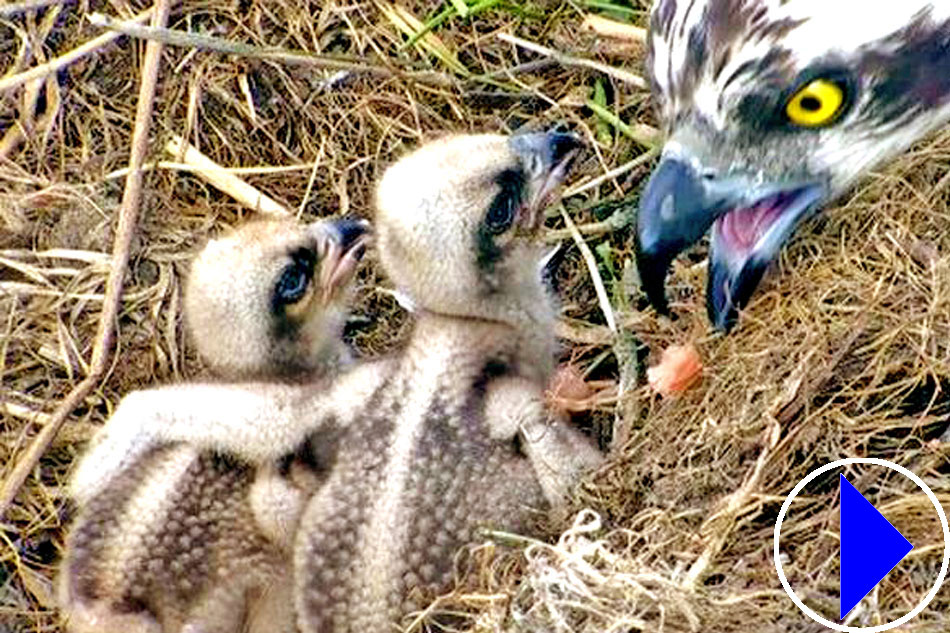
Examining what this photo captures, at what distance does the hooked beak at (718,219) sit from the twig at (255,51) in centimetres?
115

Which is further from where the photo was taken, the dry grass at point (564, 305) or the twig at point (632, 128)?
the twig at point (632, 128)

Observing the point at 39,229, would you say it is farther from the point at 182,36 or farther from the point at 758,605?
the point at 758,605

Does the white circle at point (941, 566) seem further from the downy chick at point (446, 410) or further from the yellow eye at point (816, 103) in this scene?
the yellow eye at point (816, 103)

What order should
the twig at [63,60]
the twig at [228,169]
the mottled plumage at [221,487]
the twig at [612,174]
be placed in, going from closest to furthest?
the mottled plumage at [221,487] < the twig at [612,174] < the twig at [228,169] < the twig at [63,60]

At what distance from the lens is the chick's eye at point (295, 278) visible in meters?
4.16

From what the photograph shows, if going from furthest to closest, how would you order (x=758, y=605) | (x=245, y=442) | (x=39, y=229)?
(x=39, y=229) → (x=245, y=442) → (x=758, y=605)

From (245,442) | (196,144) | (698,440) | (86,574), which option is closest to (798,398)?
(698,440)

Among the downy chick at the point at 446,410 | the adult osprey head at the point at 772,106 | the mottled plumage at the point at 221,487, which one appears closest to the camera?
the adult osprey head at the point at 772,106

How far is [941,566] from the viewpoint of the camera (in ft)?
11.5

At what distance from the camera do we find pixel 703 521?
372cm

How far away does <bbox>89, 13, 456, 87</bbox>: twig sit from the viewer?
186 inches

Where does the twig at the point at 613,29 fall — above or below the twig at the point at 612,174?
above

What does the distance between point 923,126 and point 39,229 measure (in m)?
2.11

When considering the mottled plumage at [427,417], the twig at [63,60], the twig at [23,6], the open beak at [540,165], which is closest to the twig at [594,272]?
the mottled plumage at [427,417]
